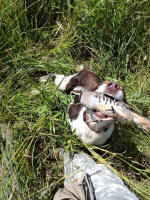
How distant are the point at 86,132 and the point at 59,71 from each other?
2.37ft

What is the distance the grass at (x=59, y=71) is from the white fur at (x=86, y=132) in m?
0.08

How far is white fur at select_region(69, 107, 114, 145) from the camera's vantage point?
7.22 ft

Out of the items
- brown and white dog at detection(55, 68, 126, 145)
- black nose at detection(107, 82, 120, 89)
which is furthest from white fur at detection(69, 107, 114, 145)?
black nose at detection(107, 82, 120, 89)

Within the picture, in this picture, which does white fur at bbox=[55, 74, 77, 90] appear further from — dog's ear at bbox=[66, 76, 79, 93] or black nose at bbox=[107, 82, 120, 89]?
black nose at bbox=[107, 82, 120, 89]

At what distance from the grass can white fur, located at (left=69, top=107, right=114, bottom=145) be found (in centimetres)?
8

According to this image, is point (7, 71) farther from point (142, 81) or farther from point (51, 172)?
point (142, 81)

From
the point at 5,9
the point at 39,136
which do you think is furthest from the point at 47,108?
the point at 5,9

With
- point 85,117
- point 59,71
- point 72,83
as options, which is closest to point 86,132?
point 85,117

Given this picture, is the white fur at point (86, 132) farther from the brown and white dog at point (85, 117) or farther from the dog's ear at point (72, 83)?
the dog's ear at point (72, 83)

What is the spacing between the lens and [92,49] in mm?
2740

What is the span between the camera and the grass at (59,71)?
2.22 meters

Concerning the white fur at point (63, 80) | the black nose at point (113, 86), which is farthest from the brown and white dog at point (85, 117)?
the black nose at point (113, 86)

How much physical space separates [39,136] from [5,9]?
1224mm

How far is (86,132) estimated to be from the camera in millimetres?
2213
